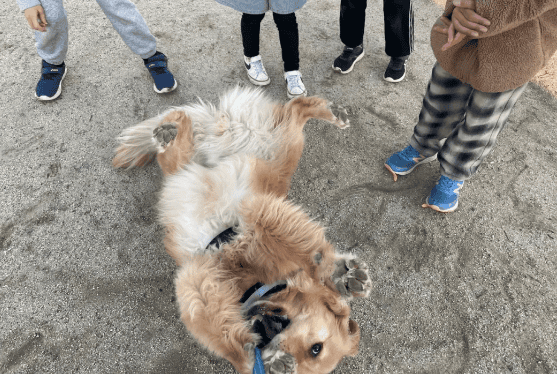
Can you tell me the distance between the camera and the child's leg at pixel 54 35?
209cm

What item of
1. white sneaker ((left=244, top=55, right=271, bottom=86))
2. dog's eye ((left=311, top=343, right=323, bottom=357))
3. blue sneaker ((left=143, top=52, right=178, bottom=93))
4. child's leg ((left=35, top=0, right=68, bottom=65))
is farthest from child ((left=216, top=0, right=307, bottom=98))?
dog's eye ((left=311, top=343, right=323, bottom=357))

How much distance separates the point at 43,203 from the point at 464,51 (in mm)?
2576

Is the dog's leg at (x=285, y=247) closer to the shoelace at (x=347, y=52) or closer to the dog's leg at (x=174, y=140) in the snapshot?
the dog's leg at (x=174, y=140)

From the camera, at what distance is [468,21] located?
120 centimetres

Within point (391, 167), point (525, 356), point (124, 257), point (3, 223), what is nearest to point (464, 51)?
point (391, 167)

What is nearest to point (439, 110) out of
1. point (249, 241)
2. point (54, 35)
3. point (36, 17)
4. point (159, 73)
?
point (249, 241)

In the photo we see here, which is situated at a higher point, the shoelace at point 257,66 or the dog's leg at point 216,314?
the shoelace at point 257,66

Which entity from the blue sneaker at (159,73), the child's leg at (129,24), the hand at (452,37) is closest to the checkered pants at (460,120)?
the hand at (452,37)

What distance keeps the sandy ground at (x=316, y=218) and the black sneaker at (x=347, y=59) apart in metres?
0.08

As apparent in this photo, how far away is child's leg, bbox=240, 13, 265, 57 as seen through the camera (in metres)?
2.19

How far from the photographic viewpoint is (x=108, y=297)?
1814 millimetres

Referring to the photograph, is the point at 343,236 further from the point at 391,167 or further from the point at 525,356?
the point at 525,356

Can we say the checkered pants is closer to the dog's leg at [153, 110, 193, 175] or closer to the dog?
the dog

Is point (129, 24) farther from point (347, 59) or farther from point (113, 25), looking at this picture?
point (347, 59)
